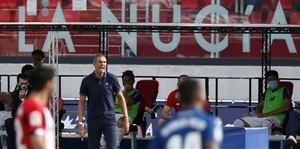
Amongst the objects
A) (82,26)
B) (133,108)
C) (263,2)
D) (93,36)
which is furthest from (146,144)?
(93,36)

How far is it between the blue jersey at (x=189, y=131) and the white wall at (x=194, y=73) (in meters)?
17.6

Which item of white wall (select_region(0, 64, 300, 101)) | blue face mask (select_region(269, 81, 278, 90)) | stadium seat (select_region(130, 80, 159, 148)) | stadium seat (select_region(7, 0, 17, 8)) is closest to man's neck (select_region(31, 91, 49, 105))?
stadium seat (select_region(130, 80, 159, 148))

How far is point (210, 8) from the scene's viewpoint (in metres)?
17.0

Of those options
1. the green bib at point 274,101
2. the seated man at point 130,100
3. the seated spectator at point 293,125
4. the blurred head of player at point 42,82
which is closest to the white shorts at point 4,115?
the seated man at point 130,100

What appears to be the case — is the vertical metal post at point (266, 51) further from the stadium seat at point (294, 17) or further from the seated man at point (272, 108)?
the seated man at point (272, 108)

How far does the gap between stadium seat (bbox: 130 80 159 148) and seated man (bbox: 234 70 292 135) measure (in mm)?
1385

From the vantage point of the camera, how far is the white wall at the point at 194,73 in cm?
2438

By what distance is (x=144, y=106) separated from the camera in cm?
1538

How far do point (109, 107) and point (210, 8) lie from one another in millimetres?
5341

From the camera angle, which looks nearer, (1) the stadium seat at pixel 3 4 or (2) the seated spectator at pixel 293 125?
(2) the seated spectator at pixel 293 125

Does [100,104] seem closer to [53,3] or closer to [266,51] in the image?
[53,3]

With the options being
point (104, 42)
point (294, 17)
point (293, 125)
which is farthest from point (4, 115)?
point (294, 17)

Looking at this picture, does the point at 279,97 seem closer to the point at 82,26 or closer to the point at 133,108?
the point at 133,108

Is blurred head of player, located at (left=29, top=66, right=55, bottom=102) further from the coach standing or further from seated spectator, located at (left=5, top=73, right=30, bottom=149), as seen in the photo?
seated spectator, located at (left=5, top=73, right=30, bottom=149)
